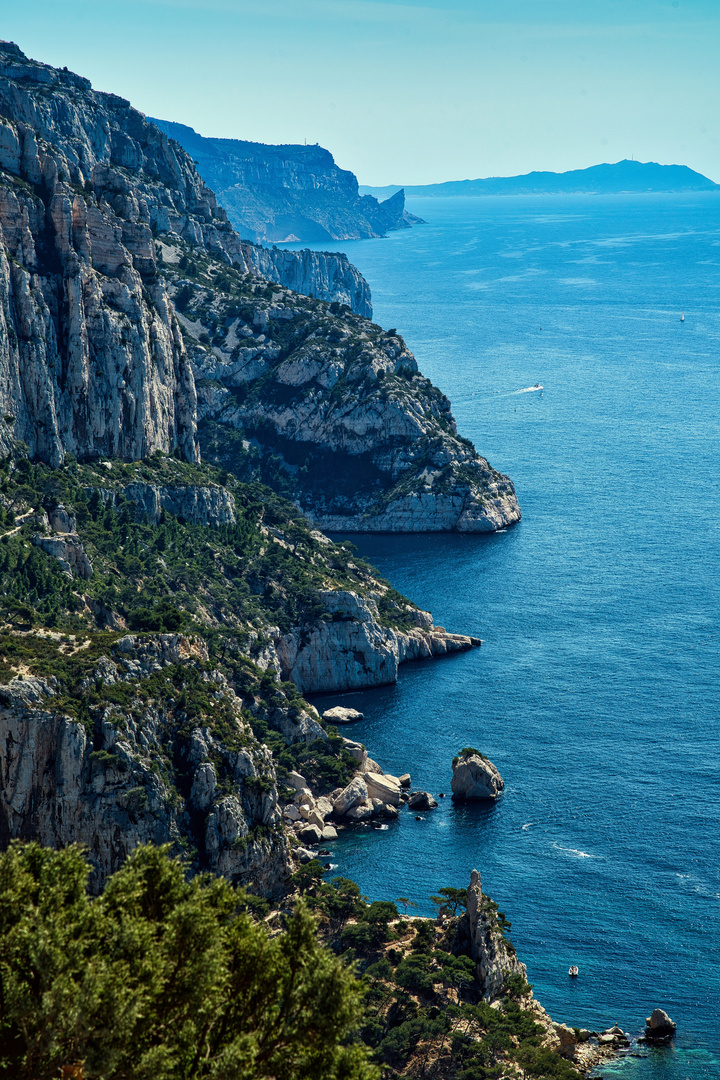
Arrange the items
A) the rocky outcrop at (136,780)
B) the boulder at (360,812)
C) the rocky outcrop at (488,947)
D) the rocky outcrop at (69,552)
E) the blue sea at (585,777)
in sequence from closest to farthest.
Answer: the rocky outcrop at (488,947) < the rocky outcrop at (136,780) < the blue sea at (585,777) < the boulder at (360,812) < the rocky outcrop at (69,552)

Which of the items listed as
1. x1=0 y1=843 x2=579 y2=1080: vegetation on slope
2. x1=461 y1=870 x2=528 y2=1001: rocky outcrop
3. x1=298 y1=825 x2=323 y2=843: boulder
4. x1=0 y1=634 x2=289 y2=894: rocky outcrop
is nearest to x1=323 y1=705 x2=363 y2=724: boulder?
x1=298 y1=825 x2=323 y2=843: boulder

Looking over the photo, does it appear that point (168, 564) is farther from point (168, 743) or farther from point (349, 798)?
point (168, 743)

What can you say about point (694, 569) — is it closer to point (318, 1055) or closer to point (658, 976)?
point (658, 976)

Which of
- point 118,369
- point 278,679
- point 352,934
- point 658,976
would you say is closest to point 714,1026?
point 658,976

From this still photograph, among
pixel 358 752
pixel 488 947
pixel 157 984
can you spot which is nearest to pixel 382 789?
pixel 358 752

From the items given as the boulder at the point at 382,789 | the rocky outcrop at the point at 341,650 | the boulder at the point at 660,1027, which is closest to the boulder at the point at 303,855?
the boulder at the point at 382,789

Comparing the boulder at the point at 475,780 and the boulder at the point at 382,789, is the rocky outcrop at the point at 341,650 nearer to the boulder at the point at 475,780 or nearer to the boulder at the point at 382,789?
the boulder at the point at 382,789
